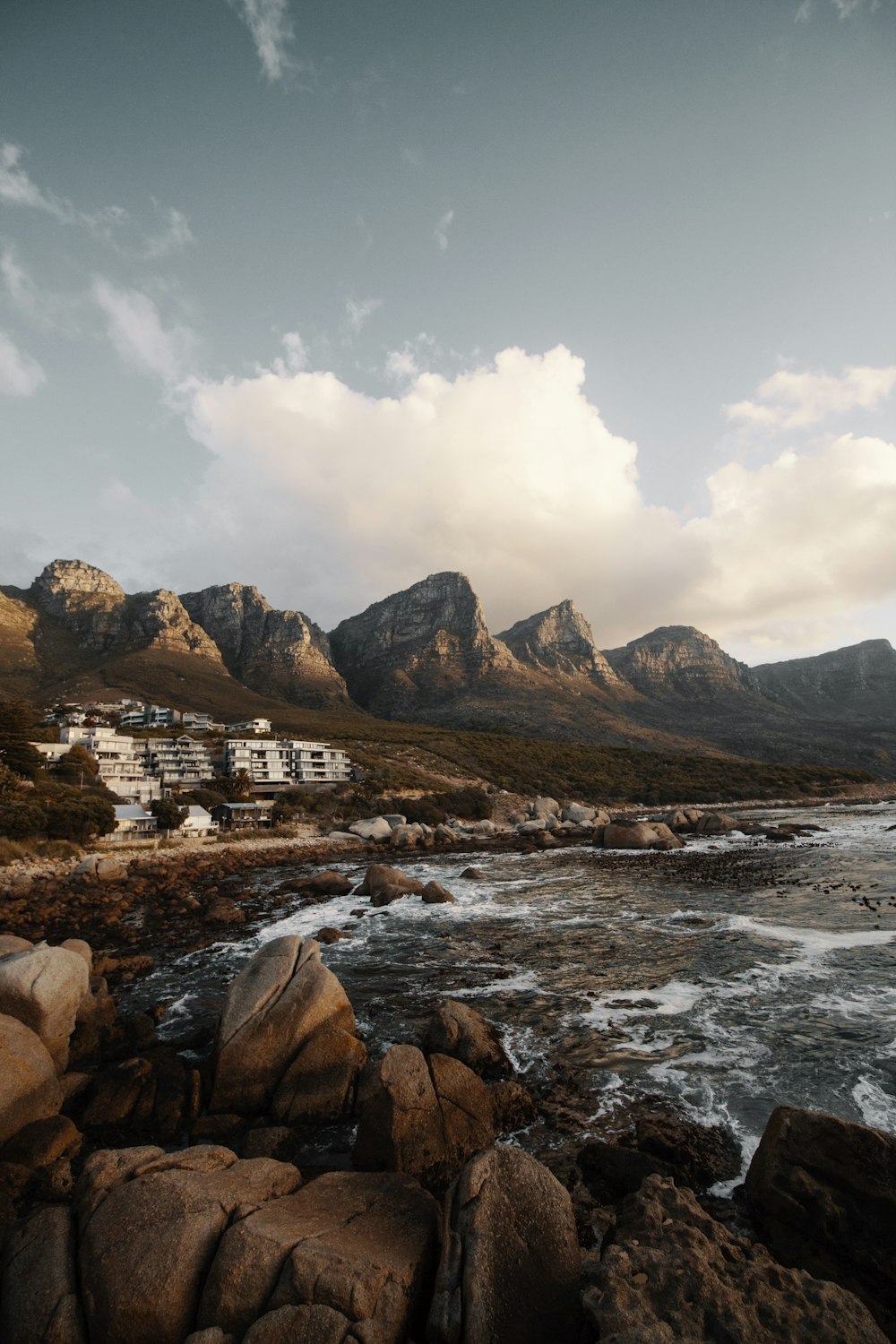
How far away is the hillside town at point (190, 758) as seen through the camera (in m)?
74.5

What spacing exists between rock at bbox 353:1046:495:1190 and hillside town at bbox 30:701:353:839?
2353 inches

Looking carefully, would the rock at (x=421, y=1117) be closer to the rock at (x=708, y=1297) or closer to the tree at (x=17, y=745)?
the rock at (x=708, y=1297)

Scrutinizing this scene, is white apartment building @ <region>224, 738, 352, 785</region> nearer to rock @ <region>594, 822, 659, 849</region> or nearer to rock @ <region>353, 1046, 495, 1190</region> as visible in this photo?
rock @ <region>594, 822, 659, 849</region>

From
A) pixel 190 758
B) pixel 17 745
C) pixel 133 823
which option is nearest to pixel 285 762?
pixel 190 758

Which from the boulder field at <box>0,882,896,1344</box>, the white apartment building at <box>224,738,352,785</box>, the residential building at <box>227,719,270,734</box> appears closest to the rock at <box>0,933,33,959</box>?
the boulder field at <box>0,882,896,1344</box>

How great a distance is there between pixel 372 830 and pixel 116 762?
49.0 meters

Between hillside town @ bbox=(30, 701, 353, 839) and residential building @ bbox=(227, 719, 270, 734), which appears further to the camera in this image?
residential building @ bbox=(227, 719, 270, 734)

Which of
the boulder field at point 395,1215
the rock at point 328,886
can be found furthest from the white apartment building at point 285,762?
the boulder field at point 395,1215

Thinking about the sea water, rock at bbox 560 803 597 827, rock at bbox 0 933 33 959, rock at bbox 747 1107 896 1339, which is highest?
rock at bbox 0 933 33 959

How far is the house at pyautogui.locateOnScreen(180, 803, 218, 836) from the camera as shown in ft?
193

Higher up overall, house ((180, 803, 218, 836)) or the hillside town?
the hillside town

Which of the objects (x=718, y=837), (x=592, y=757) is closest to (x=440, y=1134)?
(x=718, y=837)

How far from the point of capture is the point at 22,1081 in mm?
10703

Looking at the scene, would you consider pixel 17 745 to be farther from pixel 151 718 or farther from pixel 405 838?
pixel 151 718
